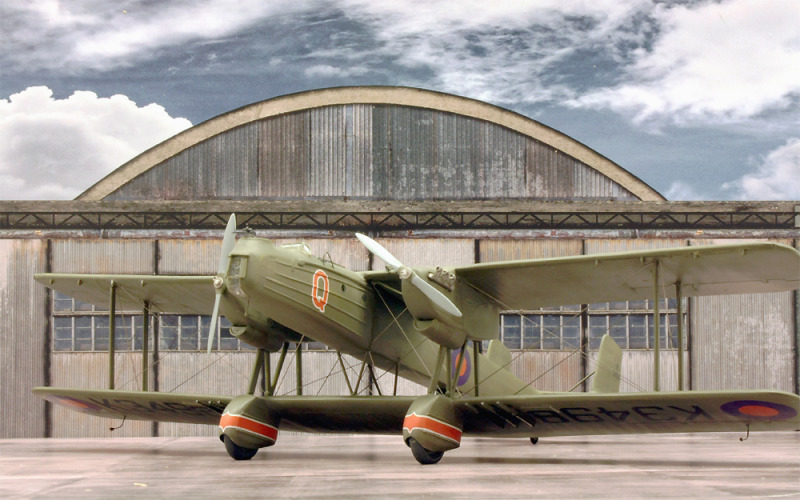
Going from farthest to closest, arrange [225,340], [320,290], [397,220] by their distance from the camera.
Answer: [397,220]
[225,340]
[320,290]

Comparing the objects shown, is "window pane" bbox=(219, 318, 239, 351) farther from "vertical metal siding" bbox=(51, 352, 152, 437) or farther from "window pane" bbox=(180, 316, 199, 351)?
"vertical metal siding" bbox=(51, 352, 152, 437)

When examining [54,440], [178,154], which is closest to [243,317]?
[54,440]

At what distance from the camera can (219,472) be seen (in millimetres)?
12406

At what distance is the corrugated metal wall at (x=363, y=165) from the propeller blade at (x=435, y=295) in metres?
11.1

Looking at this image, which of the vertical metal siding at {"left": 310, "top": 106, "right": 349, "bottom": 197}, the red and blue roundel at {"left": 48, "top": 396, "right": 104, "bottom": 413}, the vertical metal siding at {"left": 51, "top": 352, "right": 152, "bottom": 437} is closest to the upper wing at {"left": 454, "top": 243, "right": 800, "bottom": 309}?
the red and blue roundel at {"left": 48, "top": 396, "right": 104, "bottom": 413}

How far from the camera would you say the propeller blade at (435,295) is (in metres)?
13.0

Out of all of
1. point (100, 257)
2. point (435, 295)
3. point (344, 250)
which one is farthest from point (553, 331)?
point (100, 257)

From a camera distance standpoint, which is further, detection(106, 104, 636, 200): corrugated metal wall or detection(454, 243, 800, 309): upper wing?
detection(106, 104, 636, 200): corrugated metal wall

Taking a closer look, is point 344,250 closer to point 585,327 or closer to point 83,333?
point 585,327

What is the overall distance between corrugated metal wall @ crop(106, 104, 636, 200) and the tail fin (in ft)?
22.0

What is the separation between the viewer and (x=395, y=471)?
12.5 metres

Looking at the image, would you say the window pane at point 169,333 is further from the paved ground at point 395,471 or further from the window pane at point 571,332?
the window pane at point 571,332

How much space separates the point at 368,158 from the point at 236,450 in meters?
11.7

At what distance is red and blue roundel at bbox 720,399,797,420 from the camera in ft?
40.6
